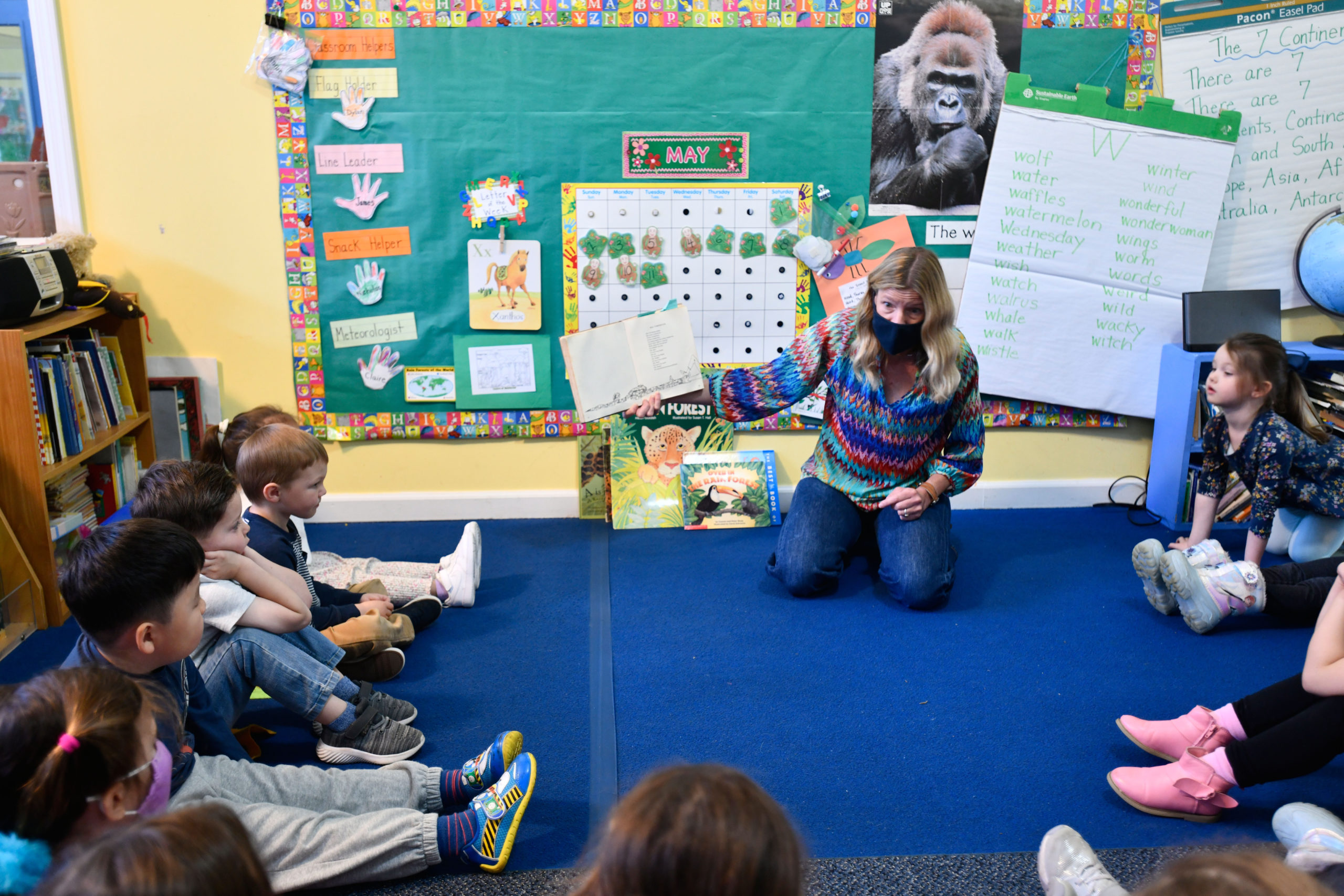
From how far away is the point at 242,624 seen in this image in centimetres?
189

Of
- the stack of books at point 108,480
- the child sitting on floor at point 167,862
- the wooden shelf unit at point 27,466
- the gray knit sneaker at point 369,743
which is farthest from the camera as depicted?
the stack of books at point 108,480

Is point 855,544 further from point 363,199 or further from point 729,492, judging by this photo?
point 363,199

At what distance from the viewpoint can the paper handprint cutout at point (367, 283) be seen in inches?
129

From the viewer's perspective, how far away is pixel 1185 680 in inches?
92.4

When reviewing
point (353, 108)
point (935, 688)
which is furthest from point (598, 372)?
point (935, 688)

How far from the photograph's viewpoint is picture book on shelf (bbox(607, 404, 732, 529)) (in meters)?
3.39

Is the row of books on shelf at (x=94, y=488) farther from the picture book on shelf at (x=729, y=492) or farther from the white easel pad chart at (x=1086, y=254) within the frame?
the white easel pad chart at (x=1086, y=254)

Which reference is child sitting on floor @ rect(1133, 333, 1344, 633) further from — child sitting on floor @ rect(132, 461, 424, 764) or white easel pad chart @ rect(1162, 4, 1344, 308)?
child sitting on floor @ rect(132, 461, 424, 764)

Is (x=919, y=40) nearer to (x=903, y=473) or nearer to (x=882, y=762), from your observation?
(x=903, y=473)

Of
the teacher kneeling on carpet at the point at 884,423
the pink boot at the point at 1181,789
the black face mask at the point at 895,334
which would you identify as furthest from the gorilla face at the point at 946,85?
the pink boot at the point at 1181,789

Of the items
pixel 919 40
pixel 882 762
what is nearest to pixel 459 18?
pixel 919 40

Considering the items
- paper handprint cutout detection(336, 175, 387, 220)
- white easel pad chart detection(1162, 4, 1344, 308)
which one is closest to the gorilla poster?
white easel pad chart detection(1162, 4, 1344, 308)

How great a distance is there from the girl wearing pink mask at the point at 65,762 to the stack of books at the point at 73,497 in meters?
1.77

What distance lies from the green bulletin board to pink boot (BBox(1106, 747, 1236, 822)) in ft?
6.81
